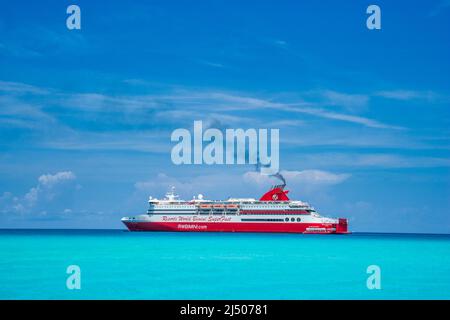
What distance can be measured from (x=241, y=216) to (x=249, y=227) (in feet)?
5.59

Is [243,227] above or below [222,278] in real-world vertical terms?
above

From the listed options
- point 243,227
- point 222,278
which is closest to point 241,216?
point 243,227

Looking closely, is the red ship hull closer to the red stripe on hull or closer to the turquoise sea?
the red stripe on hull

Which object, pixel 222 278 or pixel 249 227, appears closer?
pixel 222 278

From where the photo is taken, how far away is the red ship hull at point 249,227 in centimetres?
7319

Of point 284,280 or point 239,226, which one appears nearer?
point 284,280

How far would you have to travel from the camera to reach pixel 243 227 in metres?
73.2

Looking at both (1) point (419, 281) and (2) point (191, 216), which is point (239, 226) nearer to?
(2) point (191, 216)

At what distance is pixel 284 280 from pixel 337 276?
3638 millimetres

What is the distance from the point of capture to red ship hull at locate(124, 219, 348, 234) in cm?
7319

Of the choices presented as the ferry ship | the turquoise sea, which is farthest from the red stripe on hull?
the turquoise sea

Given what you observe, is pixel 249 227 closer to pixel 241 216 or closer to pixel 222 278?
pixel 241 216
